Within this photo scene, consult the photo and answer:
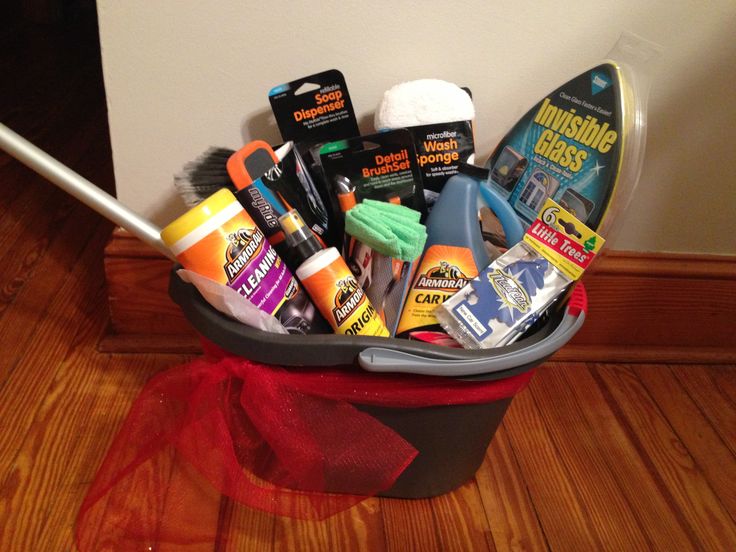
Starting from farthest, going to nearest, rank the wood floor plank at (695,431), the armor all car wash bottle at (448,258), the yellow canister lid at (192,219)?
1. the wood floor plank at (695,431)
2. the armor all car wash bottle at (448,258)
3. the yellow canister lid at (192,219)

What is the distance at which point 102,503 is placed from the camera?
1.86ft

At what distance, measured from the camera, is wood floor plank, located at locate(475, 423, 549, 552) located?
0.62m

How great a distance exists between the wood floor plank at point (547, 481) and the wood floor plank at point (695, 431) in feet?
0.53

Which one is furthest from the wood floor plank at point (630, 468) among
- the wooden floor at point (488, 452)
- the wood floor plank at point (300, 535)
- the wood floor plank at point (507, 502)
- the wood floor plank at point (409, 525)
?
the wood floor plank at point (300, 535)

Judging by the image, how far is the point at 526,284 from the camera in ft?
1.79

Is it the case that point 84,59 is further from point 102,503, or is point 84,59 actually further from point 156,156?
point 102,503

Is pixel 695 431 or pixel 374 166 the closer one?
pixel 374 166

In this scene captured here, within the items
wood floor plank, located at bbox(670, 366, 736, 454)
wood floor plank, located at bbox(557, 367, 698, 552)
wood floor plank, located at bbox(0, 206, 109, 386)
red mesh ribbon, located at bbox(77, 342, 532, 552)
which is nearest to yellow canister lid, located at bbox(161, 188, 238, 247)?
red mesh ribbon, located at bbox(77, 342, 532, 552)

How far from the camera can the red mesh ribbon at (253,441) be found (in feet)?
1.69

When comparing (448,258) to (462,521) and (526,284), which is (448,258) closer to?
(526,284)

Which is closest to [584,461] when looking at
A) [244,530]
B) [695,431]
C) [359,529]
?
[695,431]

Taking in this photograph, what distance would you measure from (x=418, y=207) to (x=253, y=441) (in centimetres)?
26

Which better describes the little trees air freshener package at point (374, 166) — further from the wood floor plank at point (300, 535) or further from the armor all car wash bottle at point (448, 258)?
the wood floor plank at point (300, 535)

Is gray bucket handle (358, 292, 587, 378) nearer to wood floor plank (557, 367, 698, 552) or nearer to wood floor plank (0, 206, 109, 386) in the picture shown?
wood floor plank (557, 367, 698, 552)
